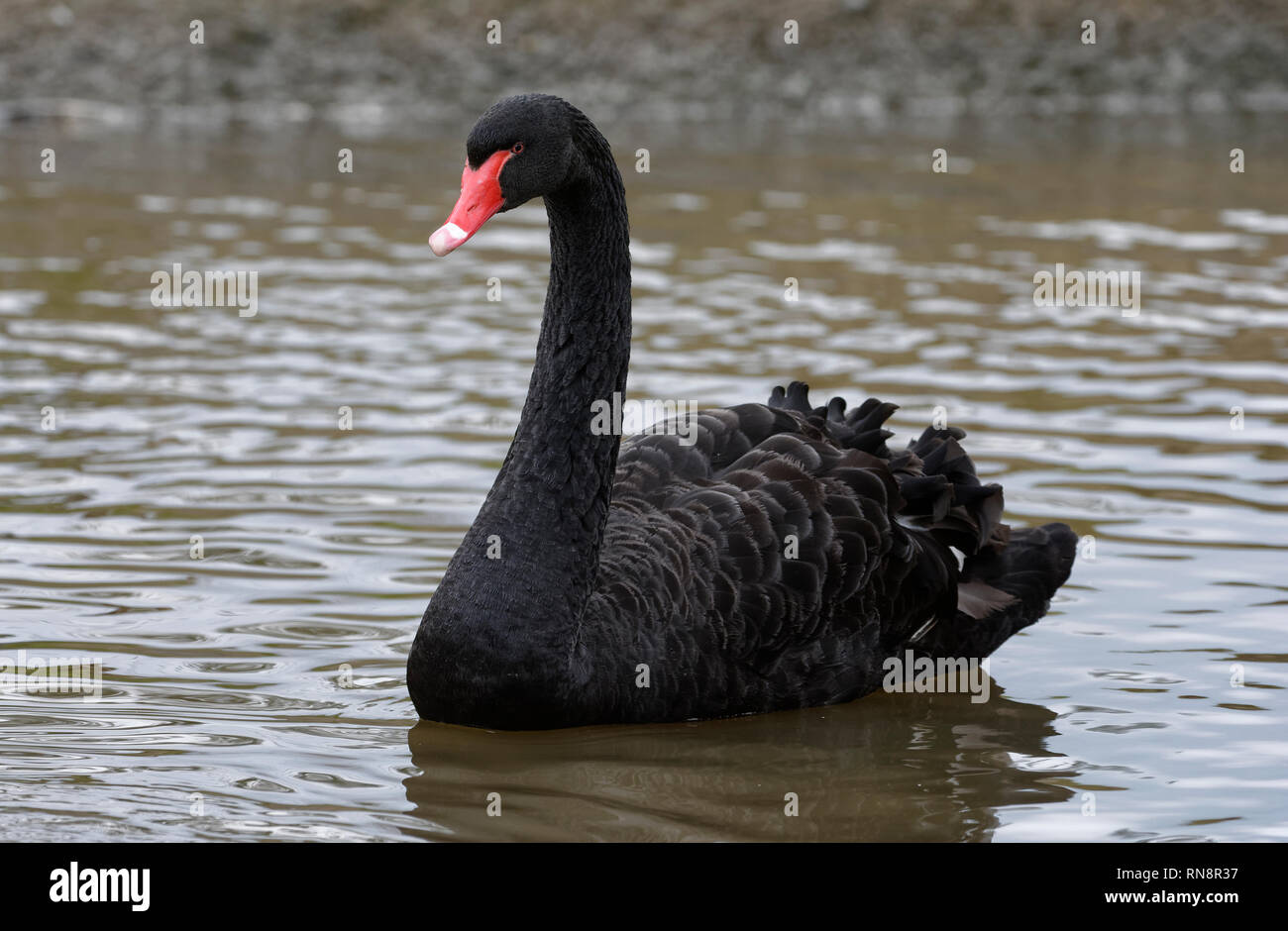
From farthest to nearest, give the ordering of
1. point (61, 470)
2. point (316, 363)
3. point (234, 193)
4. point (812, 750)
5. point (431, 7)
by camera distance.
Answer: point (431, 7), point (234, 193), point (316, 363), point (61, 470), point (812, 750)

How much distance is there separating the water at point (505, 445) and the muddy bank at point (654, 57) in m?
2.53

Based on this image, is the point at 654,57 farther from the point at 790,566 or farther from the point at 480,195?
the point at 480,195

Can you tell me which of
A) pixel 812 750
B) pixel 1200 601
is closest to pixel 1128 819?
pixel 812 750

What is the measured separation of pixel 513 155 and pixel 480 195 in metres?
0.20

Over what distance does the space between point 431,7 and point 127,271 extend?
31.5 ft

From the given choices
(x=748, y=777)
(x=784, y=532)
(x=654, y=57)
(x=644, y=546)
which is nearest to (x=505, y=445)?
(x=644, y=546)

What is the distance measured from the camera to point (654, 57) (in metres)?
21.3

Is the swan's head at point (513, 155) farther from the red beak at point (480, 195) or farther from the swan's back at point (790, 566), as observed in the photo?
the swan's back at point (790, 566)

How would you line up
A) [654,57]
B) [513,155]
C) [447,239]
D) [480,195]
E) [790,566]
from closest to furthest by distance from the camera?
1. [447,239]
2. [480,195]
3. [513,155]
4. [790,566]
5. [654,57]

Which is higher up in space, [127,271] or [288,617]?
[127,271]

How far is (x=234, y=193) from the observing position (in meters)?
15.8

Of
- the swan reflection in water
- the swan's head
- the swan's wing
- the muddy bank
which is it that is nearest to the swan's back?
the swan's wing

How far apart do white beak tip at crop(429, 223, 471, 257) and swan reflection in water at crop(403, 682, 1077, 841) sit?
63.0 inches
